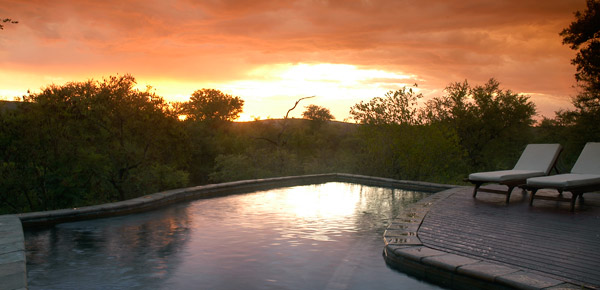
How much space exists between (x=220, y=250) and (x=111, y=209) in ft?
10.1

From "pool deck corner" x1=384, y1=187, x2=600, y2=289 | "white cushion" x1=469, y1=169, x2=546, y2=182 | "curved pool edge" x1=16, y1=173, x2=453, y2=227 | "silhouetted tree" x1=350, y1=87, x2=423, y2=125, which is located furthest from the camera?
"silhouetted tree" x1=350, y1=87, x2=423, y2=125

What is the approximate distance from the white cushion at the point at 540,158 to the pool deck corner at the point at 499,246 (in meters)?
1.59

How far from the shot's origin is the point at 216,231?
6465 millimetres

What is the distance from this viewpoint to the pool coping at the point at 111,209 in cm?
403

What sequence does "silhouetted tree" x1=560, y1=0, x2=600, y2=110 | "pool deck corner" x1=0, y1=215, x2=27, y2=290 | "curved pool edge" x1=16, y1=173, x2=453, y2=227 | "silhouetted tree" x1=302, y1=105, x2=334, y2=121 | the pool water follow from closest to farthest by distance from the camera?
"pool deck corner" x1=0, y1=215, x2=27, y2=290, the pool water, "curved pool edge" x1=16, y1=173, x2=453, y2=227, "silhouetted tree" x1=560, y1=0, x2=600, y2=110, "silhouetted tree" x1=302, y1=105, x2=334, y2=121

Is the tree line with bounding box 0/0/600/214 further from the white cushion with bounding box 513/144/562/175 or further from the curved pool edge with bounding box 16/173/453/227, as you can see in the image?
the white cushion with bounding box 513/144/562/175

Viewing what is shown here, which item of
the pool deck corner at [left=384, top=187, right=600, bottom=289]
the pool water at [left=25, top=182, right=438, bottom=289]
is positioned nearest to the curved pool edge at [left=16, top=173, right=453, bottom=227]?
the pool water at [left=25, top=182, right=438, bottom=289]

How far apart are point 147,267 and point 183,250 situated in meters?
0.72

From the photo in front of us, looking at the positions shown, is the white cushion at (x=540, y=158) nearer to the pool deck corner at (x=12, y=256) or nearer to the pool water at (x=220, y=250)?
the pool water at (x=220, y=250)

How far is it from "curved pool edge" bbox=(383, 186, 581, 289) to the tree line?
23.8 feet

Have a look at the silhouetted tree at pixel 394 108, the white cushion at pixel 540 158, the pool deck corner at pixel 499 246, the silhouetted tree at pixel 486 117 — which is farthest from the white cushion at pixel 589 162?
the silhouetted tree at pixel 486 117

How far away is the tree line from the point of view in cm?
914

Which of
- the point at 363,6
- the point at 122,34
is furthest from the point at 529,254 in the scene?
the point at 122,34

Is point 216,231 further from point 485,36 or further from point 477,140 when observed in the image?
point 477,140
